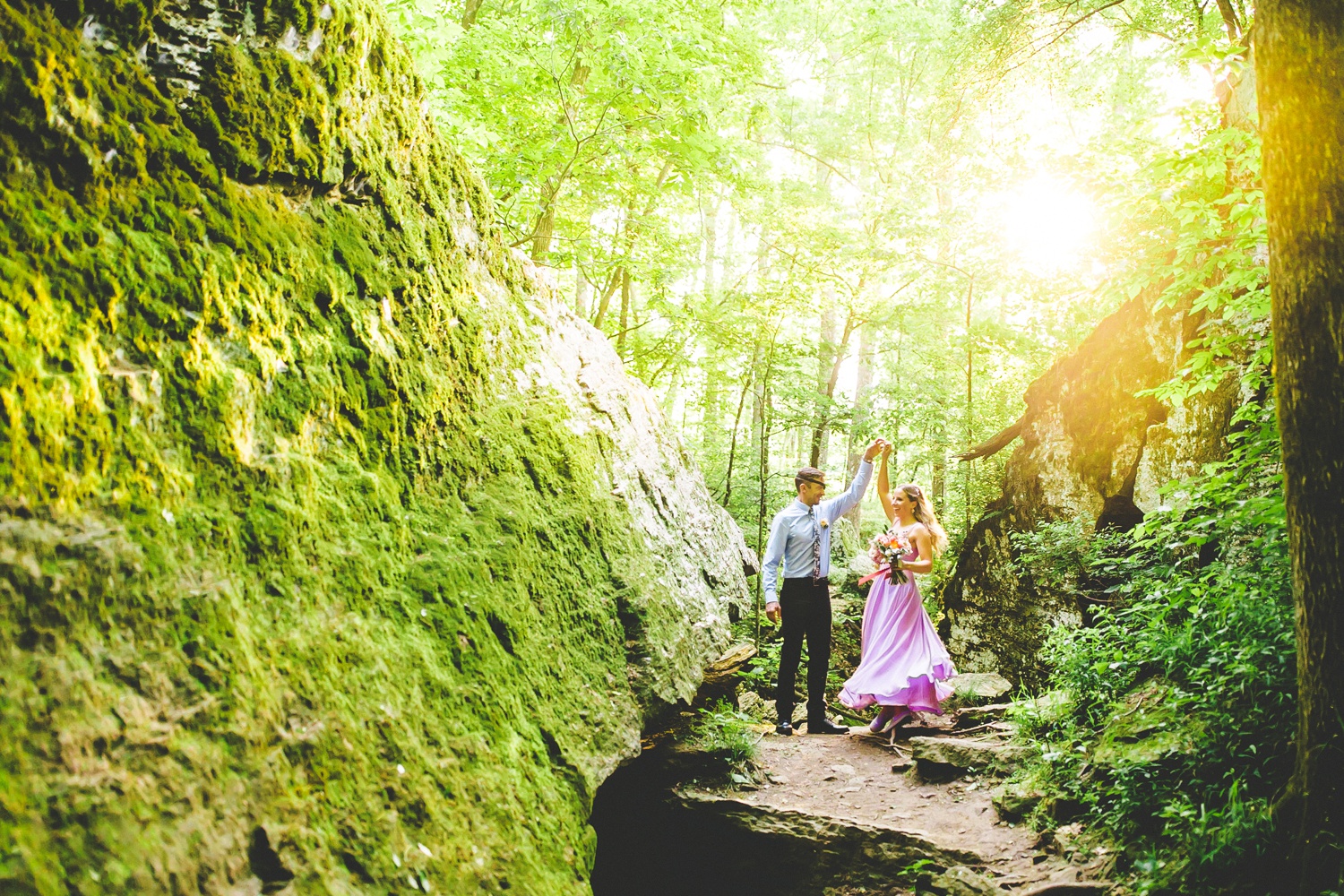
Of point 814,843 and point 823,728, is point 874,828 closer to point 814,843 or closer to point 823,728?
point 814,843

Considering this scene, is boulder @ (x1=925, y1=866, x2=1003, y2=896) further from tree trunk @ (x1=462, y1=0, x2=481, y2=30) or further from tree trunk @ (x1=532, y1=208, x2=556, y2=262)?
tree trunk @ (x1=462, y1=0, x2=481, y2=30)

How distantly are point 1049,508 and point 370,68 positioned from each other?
34.0 feet

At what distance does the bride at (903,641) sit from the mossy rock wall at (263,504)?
380 centimetres

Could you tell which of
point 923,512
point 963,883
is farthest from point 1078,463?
point 963,883

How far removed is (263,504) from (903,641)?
234 inches

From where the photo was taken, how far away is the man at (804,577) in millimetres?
6727

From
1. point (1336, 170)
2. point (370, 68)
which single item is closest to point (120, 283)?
point (370, 68)

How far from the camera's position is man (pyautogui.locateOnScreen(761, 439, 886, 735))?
6727 millimetres

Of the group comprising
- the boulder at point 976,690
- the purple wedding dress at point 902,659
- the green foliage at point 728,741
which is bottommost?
the boulder at point 976,690

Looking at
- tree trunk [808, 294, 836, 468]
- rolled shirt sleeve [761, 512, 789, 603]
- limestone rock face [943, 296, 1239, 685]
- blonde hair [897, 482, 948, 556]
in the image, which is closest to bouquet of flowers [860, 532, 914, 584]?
blonde hair [897, 482, 948, 556]

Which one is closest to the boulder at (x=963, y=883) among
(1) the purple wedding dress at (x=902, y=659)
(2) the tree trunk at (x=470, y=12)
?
(1) the purple wedding dress at (x=902, y=659)

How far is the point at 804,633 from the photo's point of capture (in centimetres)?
695

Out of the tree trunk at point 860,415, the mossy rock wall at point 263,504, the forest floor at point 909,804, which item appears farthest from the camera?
the tree trunk at point 860,415

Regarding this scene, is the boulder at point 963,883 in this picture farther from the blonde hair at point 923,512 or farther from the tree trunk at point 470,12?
the tree trunk at point 470,12
